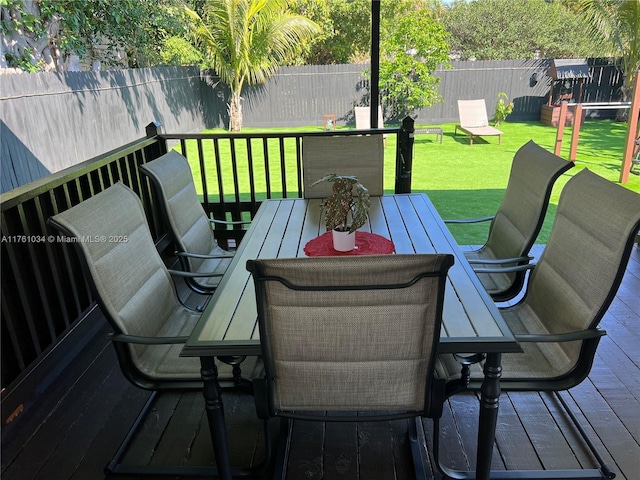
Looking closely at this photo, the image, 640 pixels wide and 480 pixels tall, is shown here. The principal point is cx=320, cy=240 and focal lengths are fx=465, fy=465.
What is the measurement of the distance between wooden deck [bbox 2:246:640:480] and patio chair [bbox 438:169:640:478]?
13 centimetres

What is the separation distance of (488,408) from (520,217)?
1144 millimetres

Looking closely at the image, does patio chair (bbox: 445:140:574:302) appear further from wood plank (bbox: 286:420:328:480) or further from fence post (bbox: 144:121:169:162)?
fence post (bbox: 144:121:169:162)

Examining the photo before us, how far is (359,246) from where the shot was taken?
1.96 m

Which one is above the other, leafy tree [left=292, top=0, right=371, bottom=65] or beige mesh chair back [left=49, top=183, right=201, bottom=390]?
leafy tree [left=292, top=0, right=371, bottom=65]

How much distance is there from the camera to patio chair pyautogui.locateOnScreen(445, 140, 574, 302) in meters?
2.03

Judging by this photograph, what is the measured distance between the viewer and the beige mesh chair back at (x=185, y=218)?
86.3 inches

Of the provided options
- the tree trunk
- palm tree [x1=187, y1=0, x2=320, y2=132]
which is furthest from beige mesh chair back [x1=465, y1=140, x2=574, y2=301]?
the tree trunk

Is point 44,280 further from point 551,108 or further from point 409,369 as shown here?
point 551,108

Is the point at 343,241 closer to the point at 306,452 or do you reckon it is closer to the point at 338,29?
the point at 306,452

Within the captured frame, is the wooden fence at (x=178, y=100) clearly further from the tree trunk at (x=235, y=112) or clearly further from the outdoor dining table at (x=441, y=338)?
the outdoor dining table at (x=441, y=338)

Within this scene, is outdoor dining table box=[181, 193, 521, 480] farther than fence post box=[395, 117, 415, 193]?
No

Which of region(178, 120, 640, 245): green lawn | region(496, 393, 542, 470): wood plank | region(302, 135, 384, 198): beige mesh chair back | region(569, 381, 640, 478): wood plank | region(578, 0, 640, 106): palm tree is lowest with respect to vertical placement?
region(178, 120, 640, 245): green lawn

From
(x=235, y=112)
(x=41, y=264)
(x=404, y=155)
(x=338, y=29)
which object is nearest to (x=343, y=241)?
(x=41, y=264)

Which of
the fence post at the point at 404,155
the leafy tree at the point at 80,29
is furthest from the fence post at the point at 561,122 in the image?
the leafy tree at the point at 80,29
